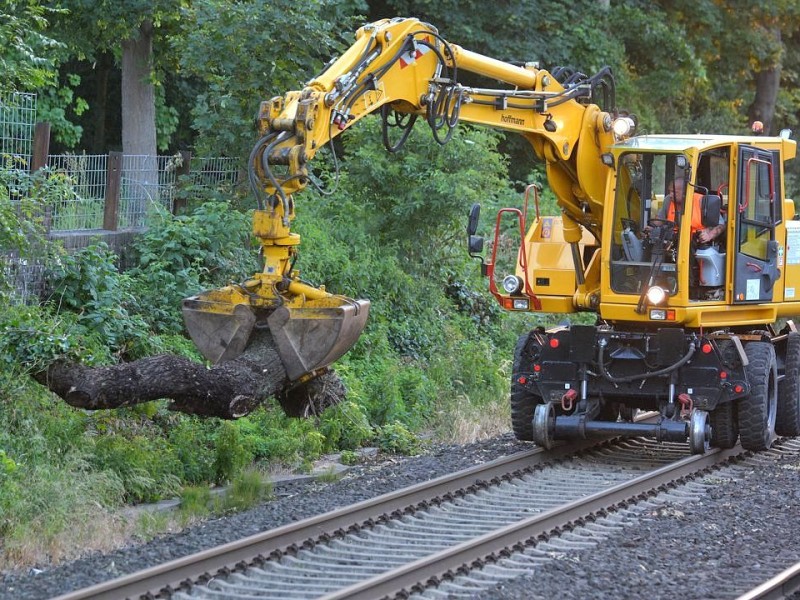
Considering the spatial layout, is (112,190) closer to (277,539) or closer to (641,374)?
(641,374)

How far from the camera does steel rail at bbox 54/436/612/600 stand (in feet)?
24.9

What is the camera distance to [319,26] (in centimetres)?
1534

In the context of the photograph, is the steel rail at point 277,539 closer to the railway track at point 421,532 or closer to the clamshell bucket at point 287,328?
the railway track at point 421,532

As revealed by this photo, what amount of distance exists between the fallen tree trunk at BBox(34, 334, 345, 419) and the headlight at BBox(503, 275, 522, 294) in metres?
3.91

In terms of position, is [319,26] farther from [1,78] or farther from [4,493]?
[4,493]

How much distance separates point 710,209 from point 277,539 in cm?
554

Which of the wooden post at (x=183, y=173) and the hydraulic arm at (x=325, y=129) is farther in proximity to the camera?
the wooden post at (x=183, y=173)

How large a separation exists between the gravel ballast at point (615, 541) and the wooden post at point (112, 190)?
450 cm

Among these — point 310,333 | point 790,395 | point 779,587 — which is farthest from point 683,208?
point 779,587

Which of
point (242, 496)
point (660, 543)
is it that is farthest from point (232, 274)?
point (660, 543)

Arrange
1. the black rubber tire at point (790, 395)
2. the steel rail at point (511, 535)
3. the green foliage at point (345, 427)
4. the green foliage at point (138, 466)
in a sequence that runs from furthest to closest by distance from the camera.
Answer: the black rubber tire at point (790, 395) < the green foliage at point (345, 427) < the green foliage at point (138, 466) < the steel rail at point (511, 535)

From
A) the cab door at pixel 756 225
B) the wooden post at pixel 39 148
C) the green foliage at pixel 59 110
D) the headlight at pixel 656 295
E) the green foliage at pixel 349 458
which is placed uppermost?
the green foliage at pixel 59 110

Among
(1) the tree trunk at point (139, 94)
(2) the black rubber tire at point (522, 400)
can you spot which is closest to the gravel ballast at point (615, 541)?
(2) the black rubber tire at point (522, 400)

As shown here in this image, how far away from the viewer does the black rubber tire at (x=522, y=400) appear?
1284 cm
